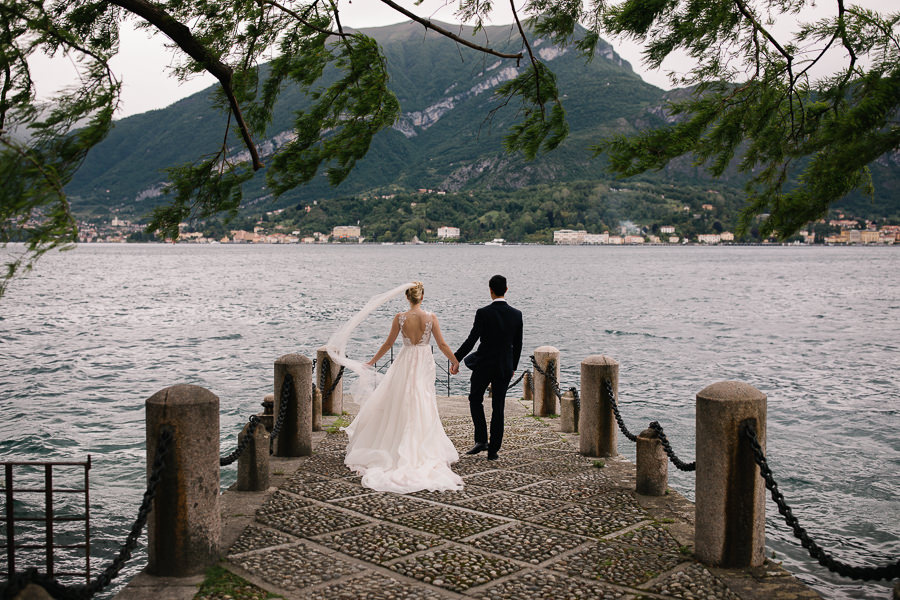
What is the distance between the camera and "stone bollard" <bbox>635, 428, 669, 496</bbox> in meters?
7.00

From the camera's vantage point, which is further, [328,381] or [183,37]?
[328,381]

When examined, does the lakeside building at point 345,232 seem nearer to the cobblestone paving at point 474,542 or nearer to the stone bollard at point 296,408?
the stone bollard at point 296,408

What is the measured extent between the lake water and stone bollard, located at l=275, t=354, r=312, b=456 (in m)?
2.85

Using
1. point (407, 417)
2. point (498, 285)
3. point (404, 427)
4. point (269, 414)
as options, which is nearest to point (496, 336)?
point (498, 285)

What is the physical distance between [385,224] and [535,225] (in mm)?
37079

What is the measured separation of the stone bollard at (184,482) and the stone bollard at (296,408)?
3046 mm

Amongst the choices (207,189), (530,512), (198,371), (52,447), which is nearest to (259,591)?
(530,512)

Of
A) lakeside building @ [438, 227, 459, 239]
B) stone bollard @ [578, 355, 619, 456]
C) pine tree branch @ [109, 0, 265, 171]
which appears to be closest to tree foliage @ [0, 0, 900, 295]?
pine tree branch @ [109, 0, 265, 171]

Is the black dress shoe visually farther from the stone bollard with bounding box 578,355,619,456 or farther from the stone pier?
the stone bollard with bounding box 578,355,619,456

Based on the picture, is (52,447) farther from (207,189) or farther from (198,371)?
(207,189)

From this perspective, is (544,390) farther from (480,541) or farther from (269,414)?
(480,541)

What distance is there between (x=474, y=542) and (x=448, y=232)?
563 ft

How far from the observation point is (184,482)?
15.8ft

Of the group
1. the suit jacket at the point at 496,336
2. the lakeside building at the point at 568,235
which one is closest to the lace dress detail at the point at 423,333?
the suit jacket at the point at 496,336
